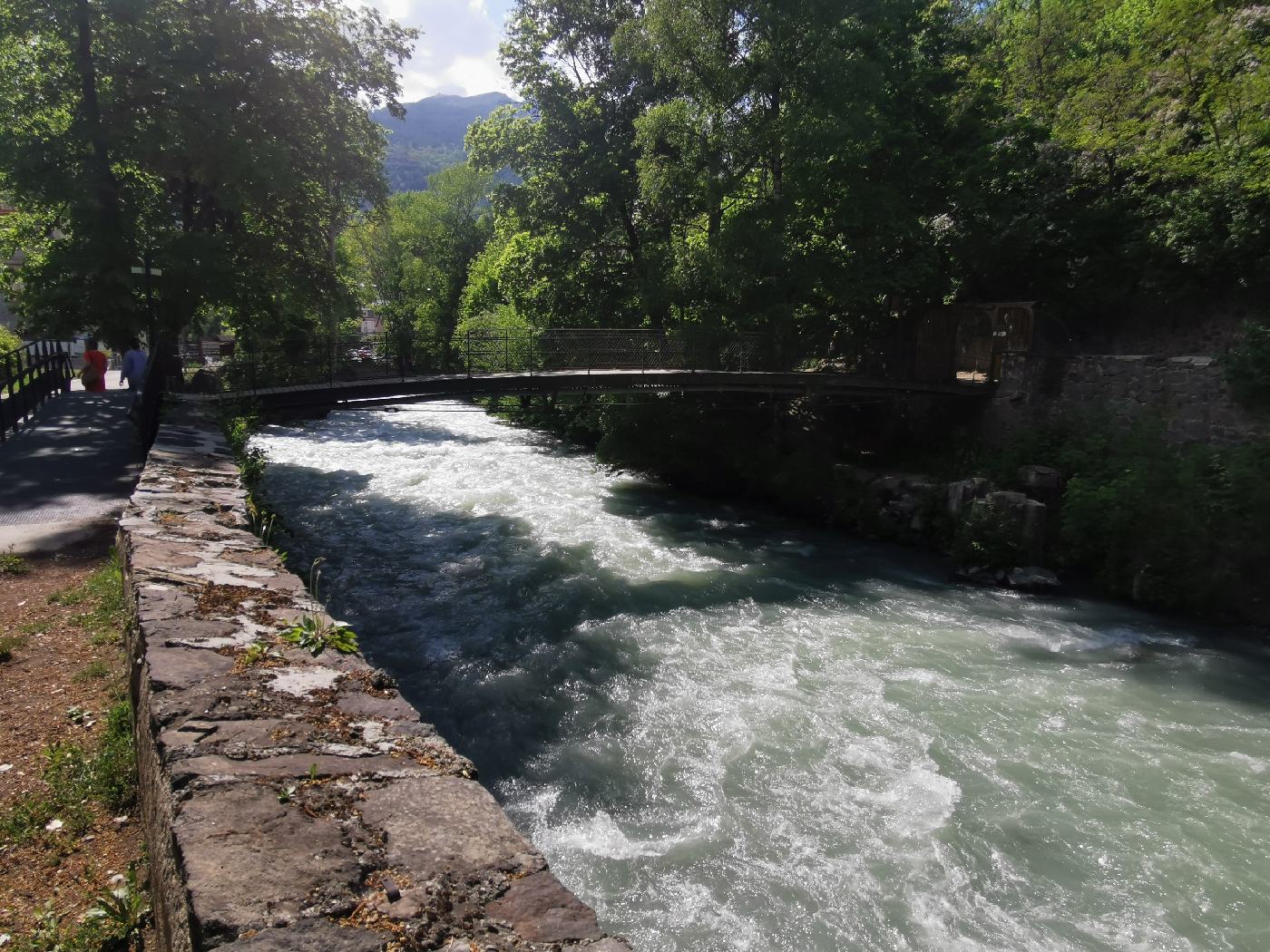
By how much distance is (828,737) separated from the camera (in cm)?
739

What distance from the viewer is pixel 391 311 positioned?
47.5 metres

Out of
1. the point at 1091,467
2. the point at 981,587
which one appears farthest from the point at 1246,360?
the point at 981,587

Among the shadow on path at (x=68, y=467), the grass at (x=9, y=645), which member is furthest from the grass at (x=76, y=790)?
the shadow on path at (x=68, y=467)

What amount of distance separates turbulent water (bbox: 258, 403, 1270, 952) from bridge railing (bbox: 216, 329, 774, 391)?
2835mm

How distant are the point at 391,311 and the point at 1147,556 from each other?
43.7 m

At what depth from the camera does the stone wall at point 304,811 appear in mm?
1938

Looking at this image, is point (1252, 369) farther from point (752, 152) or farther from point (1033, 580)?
point (752, 152)

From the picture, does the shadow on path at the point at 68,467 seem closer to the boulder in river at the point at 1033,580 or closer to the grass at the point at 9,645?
the grass at the point at 9,645

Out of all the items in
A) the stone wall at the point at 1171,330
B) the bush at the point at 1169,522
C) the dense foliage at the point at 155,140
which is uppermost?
the dense foliage at the point at 155,140

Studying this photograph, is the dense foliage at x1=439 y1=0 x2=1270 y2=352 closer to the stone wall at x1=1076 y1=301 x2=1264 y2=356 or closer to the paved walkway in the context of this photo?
the stone wall at x1=1076 y1=301 x2=1264 y2=356

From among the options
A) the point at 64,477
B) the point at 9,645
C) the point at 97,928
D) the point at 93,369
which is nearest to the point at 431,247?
the point at 93,369

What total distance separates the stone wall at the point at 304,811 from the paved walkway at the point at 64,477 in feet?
17.1

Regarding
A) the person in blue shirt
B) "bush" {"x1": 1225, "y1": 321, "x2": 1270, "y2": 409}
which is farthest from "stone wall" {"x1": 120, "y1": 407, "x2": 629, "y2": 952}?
"bush" {"x1": 1225, "y1": 321, "x2": 1270, "y2": 409}

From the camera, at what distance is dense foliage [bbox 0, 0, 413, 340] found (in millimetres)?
13328
